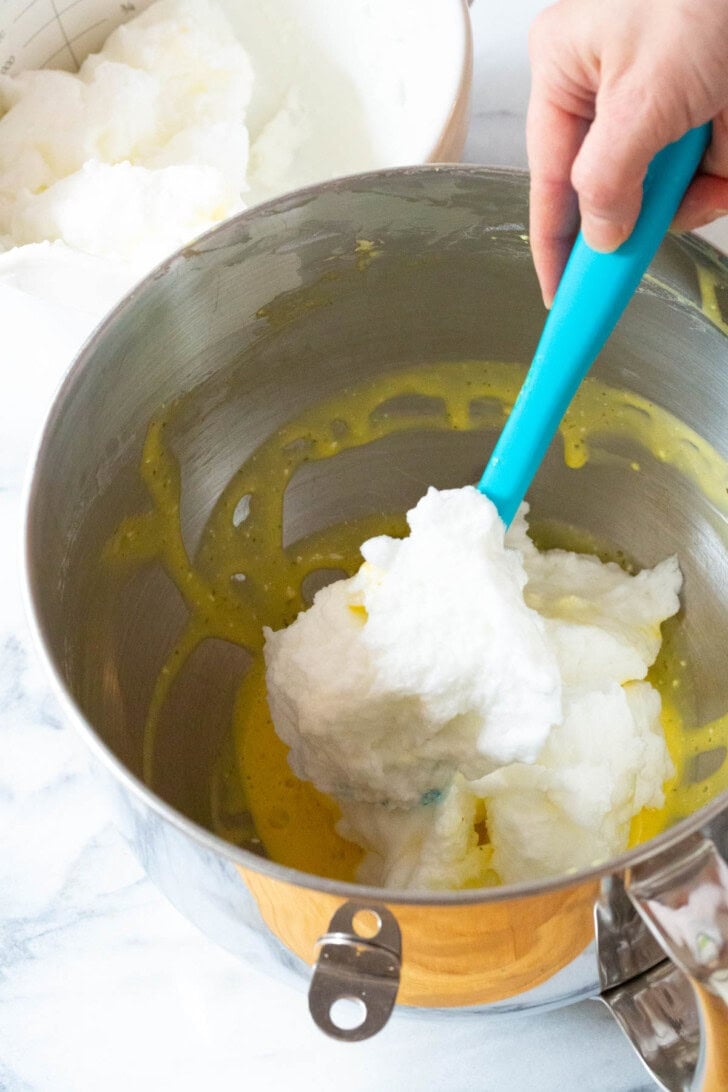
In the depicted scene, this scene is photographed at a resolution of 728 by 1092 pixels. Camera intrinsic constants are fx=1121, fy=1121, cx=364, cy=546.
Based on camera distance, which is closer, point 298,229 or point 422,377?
point 298,229

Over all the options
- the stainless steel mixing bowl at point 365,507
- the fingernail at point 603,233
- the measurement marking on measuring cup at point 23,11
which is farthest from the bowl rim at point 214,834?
the measurement marking on measuring cup at point 23,11

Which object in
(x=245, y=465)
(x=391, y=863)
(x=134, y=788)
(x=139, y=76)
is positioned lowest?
(x=391, y=863)

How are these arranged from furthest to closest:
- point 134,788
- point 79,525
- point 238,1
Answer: point 238,1 → point 79,525 → point 134,788

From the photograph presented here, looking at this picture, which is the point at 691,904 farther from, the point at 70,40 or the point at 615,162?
the point at 70,40

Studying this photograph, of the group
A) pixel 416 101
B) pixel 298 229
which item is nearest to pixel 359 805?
pixel 298 229

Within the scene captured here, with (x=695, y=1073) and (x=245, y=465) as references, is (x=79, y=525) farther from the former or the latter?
(x=695, y=1073)

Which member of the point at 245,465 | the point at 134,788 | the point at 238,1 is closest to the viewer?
the point at 134,788

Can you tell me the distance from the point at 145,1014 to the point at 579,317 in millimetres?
514

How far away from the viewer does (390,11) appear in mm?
943

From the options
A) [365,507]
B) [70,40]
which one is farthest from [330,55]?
[365,507]

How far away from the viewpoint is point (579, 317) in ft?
2.11

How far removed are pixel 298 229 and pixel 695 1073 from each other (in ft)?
1.80

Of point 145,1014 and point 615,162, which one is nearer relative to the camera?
point 615,162

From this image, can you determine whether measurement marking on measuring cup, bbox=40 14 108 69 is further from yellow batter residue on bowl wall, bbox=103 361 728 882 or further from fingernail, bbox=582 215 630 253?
fingernail, bbox=582 215 630 253
